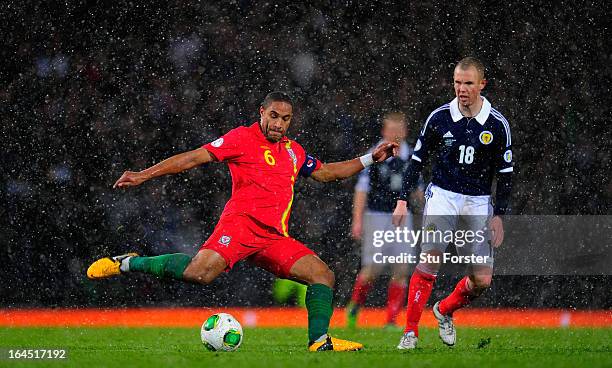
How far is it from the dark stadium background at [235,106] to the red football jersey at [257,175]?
4.62m

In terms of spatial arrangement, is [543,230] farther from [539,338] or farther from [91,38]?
[91,38]

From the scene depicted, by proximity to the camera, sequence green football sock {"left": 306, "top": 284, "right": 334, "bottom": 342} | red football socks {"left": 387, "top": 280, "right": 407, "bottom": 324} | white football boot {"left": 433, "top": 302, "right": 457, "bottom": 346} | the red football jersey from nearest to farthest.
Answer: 1. green football sock {"left": 306, "top": 284, "right": 334, "bottom": 342}
2. the red football jersey
3. white football boot {"left": 433, "top": 302, "right": 457, "bottom": 346}
4. red football socks {"left": 387, "top": 280, "right": 407, "bottom": 324}

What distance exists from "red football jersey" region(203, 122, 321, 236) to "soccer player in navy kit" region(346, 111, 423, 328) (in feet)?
8.72

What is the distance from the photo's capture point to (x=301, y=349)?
6.70 meters

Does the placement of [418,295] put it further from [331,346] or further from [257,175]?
[257,175]

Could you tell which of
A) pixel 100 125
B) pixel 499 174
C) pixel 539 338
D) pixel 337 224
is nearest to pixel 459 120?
pixel 499 174

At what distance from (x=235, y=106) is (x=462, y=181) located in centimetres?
497

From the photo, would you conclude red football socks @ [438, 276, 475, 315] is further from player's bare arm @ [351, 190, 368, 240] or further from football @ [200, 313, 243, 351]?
player's bare arm @ [351, 190, 368, 240]

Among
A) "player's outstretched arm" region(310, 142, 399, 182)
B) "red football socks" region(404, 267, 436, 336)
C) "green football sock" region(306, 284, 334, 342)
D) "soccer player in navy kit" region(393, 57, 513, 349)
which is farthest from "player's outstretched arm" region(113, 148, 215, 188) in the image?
"red football socks" region(404, 267, 436, 336)

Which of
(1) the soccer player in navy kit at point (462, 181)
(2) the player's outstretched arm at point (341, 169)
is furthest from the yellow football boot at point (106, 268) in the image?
(1) the soccer player in navy kit at point (462, 181)

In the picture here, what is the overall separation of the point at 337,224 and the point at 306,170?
178 inches

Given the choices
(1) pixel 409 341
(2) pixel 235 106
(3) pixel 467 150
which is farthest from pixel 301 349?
(2) pixel 235 106

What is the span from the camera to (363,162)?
276 inches

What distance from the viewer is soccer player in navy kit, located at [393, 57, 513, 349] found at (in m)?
6.67
